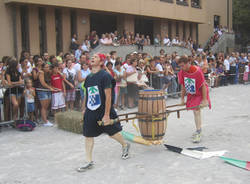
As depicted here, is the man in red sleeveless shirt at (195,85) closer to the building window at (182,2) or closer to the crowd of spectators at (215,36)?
the building window at (182,2)

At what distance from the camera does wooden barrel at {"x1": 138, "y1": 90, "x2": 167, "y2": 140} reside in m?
6.02

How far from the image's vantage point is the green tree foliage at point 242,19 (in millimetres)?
39406

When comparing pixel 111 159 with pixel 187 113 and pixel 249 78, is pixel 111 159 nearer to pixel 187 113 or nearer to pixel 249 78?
pixel 187 113

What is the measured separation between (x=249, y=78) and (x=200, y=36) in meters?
14.9

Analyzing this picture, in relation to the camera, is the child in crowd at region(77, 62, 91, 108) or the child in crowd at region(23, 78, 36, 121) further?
the child in crowd at region(77, 62, 91, 108)

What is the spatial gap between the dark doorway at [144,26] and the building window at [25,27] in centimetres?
1010

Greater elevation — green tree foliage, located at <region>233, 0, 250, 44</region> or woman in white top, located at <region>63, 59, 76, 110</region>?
green tree foliage, located at <region>233, 0, 250, 44</region>

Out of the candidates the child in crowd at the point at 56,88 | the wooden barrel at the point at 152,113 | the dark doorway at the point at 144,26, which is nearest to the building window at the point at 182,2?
the dark doorway at the point at 144,26

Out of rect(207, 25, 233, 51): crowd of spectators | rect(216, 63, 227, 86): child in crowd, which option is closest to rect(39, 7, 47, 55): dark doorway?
rect(216, 63, 227, 86): child in crowd

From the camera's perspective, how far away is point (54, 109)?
954cm

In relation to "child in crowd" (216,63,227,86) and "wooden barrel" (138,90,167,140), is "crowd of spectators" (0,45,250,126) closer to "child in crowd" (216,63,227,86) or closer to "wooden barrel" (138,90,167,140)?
"wooden barrel" (138,90,167,140)

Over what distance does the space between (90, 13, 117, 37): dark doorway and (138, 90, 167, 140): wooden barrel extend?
676 inches

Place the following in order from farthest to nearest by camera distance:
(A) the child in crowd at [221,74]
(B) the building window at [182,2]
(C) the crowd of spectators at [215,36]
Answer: (C) the crowd of spectators at [215,36] < (B) the building window at [182,2] < (A) the child in crowd at [221,74]

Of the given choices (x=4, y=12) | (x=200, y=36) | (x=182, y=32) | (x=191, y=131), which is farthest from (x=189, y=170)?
(x=200, y=36)
